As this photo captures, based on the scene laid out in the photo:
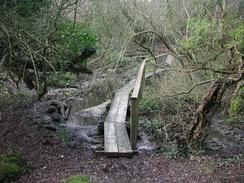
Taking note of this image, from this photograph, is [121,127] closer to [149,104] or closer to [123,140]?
[123,140]

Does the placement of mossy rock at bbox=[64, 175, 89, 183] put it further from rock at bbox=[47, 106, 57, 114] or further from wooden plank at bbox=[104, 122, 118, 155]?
rock at bbox=[47, 106, 57, 114]

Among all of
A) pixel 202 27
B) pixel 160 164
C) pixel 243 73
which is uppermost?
pixel 202 27

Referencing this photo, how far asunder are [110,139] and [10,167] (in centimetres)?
242

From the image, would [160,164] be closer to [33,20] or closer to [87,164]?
[87,164]

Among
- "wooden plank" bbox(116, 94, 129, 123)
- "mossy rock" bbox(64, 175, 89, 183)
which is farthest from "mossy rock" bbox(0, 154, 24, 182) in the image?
"wooden plank" bbox(116, 94, 129, 123)

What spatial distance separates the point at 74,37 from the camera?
841 cm

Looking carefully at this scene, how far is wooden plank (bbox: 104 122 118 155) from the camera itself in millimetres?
7147

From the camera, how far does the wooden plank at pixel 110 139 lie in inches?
281

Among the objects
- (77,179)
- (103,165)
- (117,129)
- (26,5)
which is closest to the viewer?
(77,179)

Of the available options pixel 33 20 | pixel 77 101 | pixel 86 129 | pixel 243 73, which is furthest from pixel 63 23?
pixel 77 101

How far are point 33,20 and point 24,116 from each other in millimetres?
3729

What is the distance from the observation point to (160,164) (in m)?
6.86

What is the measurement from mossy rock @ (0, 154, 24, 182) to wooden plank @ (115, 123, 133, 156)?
1.92m

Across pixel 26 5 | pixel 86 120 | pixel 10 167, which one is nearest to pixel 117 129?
pixel 86 120
